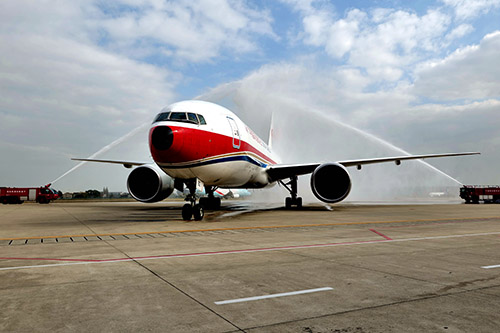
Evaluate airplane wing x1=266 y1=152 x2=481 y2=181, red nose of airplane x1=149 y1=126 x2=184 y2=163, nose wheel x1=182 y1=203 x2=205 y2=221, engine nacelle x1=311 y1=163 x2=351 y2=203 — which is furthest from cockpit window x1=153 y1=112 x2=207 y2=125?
airplane wing x1=266 y1=152 x2=481 y2=181

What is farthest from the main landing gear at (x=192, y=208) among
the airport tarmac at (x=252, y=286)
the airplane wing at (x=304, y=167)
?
the airplane wing at (x=304, y=167)

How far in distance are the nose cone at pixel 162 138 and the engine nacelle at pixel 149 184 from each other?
5087 mm

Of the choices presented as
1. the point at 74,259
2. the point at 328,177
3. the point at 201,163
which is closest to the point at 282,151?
the point at 328,177

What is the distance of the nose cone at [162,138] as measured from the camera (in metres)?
12.1

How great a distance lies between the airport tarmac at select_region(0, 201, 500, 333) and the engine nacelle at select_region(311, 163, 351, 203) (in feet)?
30.7

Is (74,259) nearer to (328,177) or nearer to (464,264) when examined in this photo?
(464,264)

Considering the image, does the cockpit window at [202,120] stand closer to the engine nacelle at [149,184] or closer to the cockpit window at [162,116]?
the cockpit window at [162,116]

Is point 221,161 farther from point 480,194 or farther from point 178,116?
point 480,194

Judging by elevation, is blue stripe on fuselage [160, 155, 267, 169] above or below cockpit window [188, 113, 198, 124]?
below

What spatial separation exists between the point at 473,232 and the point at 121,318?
9996 millimetres

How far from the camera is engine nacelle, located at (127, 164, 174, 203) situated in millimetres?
17000

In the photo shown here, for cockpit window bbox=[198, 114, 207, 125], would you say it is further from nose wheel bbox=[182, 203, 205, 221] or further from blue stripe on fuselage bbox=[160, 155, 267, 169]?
nose wheel bbox=[182, 203, 205, 221]

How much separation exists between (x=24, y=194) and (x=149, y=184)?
2958 cm

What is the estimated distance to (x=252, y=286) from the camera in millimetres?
4488
